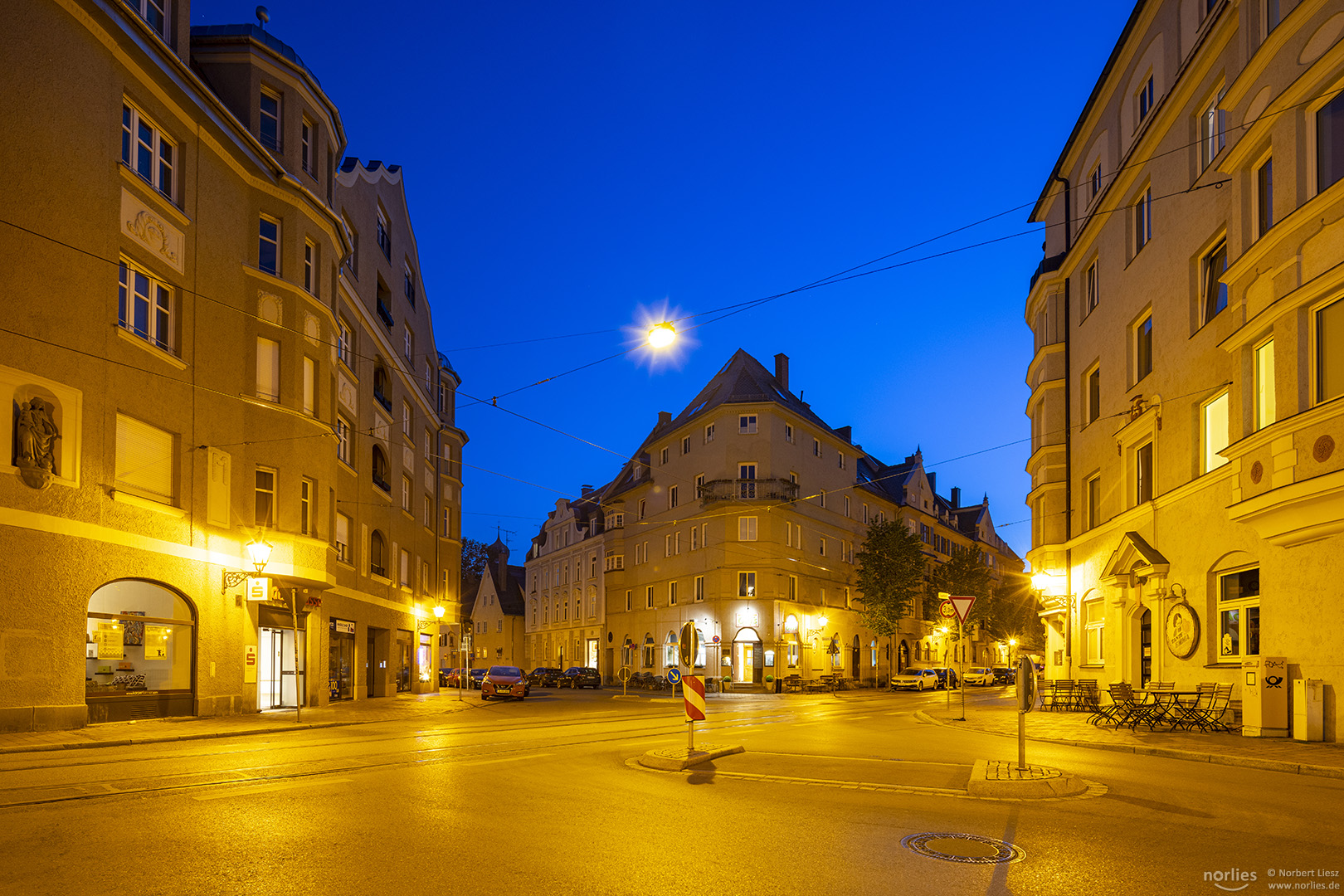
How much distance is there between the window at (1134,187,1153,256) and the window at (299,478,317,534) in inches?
896

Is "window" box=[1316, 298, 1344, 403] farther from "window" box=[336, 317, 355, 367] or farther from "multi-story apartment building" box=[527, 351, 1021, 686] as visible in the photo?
"multi-story apartment building" box=[527, 351, 1021, 686]

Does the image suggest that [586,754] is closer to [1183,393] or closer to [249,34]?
[1183,393]

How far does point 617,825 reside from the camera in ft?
29.1

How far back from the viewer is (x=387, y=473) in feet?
133

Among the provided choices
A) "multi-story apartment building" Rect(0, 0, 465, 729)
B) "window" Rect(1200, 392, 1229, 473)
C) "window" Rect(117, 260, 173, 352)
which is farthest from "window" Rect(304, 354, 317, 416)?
"window" Rect(1200, 392, 1229, 473)

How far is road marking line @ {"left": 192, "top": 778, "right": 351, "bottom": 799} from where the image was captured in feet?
34.4

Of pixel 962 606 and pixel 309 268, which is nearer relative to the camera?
pixel 962 606

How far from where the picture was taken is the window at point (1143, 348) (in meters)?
25.1

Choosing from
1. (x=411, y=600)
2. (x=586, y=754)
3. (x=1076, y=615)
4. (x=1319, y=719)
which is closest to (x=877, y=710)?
(x=1076, y=615)

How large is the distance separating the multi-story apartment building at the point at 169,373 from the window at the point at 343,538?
4.2 inches

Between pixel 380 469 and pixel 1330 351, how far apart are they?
32653mm

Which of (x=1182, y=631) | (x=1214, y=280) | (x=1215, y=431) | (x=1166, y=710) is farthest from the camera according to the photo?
(x=1182, y=631)

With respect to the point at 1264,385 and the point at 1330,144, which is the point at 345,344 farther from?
the point at 1330,144

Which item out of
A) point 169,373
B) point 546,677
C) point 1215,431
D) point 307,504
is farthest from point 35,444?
point 546,677
